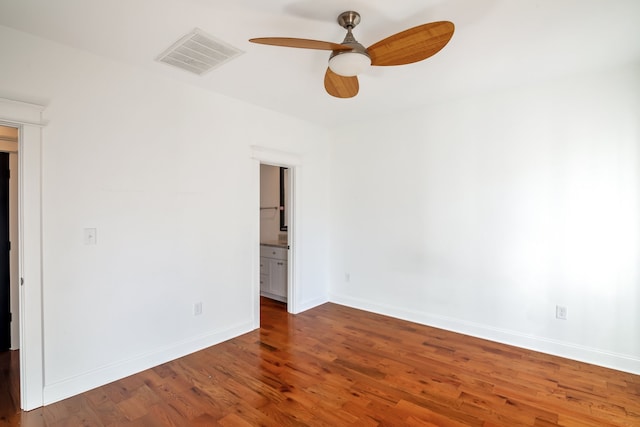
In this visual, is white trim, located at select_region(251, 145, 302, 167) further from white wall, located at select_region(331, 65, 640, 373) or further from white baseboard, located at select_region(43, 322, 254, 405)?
white baseboard, located at select_region(43, 322, 254, 405)

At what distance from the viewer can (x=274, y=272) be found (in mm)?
4703

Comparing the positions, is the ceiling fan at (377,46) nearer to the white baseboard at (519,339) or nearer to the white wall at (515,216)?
the white wall at (515,216)

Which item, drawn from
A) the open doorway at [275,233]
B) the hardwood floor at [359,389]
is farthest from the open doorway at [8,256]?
the open doorway at [275,233]

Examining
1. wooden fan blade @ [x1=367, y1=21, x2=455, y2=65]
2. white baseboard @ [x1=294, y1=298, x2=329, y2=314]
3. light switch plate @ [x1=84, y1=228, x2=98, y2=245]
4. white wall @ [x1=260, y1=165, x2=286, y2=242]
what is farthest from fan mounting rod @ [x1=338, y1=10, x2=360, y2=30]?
white wall @ [x1=260, y1=165, x2=286, y2=242]

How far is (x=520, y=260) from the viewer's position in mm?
3178

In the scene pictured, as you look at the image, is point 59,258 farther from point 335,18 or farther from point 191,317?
point 335,18

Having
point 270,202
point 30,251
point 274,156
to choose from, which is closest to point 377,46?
point 274,156

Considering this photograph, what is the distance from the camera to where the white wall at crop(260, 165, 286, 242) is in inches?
211

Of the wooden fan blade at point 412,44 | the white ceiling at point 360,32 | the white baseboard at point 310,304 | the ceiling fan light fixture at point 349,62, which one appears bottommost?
the white baseboard at point 310,304

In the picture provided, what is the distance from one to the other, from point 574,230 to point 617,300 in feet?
2.19

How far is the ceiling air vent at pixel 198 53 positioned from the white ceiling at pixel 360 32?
0.21ft

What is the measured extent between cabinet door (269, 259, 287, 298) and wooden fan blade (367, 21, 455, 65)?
316cm

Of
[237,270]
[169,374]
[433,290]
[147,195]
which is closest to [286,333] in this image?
[237,270]

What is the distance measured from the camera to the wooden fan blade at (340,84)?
7.61 ft
